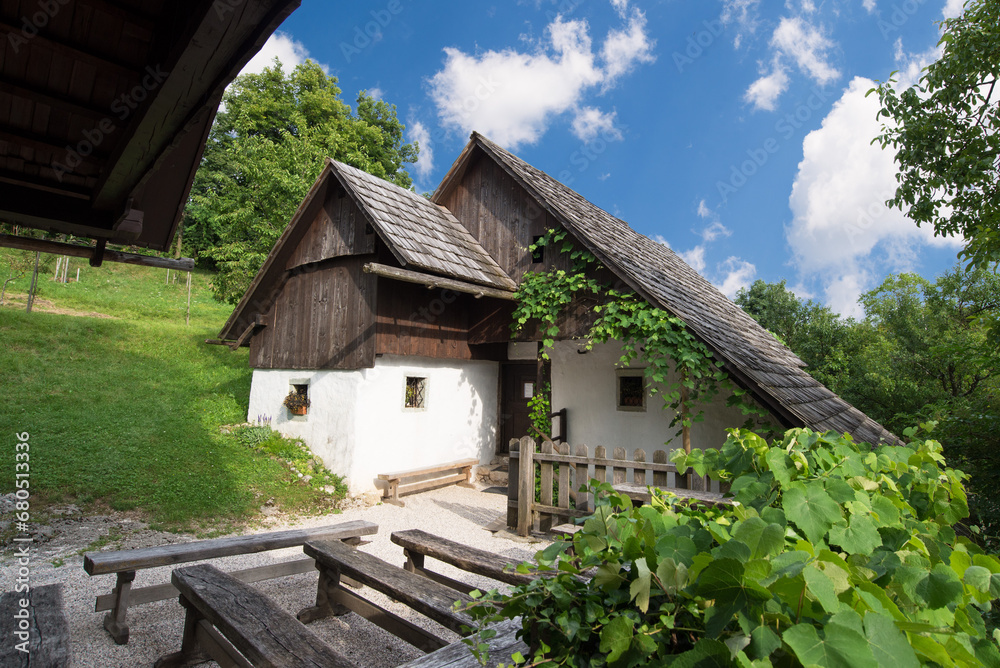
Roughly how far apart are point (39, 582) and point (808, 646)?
22.1ft

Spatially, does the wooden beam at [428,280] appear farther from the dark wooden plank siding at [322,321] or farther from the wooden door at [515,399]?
the wooden door at [515,399]

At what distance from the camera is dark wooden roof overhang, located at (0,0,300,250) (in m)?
1.77

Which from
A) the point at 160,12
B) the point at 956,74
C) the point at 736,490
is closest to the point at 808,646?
the point at 736,490

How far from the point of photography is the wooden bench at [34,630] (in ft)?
8.38

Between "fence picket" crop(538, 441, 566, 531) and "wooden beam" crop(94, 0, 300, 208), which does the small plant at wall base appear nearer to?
"fence picket" crop(538, 441, 566, 531)

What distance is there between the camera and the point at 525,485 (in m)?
6.77

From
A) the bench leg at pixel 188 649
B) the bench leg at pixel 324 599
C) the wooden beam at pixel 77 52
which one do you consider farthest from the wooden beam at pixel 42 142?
the bench leg at pixel 324 599

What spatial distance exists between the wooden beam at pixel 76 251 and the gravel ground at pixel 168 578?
2977mm

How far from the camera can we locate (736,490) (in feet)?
4.00

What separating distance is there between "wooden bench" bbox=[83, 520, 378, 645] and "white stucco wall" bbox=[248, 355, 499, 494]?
4.09 metres

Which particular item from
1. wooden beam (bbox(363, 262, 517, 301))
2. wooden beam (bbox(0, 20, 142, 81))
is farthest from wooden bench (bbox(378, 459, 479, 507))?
wooden beam (bbox(0, 20, 142, 81))

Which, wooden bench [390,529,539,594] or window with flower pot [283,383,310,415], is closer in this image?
wooden bench [390,529,539,594]

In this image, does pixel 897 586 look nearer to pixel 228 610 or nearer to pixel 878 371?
pixel 228 610

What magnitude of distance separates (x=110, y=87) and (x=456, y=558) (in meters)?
3.45
